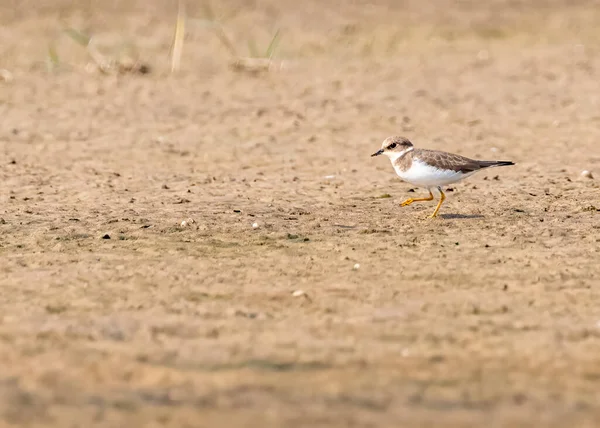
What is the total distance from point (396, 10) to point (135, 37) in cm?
474

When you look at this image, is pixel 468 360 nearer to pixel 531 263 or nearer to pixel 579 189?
pixel 531 263

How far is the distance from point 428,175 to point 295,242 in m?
1.24

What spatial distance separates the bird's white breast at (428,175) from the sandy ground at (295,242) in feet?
0.96

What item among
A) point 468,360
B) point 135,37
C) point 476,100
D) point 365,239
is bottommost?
point 468,360

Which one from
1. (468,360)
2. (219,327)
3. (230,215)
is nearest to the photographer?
(468,360)

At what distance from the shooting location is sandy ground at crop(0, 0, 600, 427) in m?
5.23

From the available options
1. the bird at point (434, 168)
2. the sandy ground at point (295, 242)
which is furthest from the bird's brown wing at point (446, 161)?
the sandy ground at point (295, 242)

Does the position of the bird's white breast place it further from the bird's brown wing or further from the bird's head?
the bird's head

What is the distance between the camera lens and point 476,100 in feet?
44.0

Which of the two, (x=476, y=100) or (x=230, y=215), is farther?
(x=476, y=100)

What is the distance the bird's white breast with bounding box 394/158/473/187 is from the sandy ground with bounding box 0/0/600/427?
11.5 inches

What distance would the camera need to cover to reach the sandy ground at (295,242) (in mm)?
5230

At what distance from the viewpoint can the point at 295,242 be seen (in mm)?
7914

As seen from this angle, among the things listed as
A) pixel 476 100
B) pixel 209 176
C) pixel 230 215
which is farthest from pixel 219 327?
pixel 476 100
